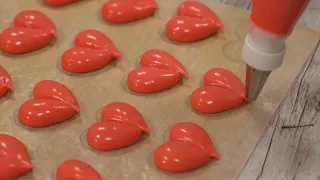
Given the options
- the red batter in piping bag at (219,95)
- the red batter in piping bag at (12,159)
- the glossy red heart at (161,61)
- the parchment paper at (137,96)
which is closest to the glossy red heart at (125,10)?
the parchment paper at (137,96)

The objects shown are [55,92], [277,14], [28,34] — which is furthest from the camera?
[28,34]

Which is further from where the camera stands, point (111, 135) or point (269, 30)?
point (111, 135)

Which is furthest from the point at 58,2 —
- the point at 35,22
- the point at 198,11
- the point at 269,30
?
the point at 269,30

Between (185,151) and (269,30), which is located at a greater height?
(269,30)

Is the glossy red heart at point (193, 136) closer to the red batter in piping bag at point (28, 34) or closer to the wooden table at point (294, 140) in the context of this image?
the wooden table at point (294, 140)

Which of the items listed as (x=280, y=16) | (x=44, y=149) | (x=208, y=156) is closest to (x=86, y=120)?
(x=44, y=149)

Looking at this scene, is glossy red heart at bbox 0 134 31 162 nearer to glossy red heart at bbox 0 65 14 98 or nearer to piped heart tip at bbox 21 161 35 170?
piped heart tip at bbox 21 161 35 170

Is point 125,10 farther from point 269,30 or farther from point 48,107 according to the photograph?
point 269,30

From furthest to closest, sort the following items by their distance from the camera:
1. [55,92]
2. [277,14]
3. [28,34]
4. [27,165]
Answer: [28,34] → [55,92] → [27,165] → [277,14]
